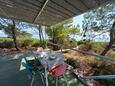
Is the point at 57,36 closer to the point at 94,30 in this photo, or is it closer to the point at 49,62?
the point at 94,30

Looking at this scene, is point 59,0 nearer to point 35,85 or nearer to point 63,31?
point 35,85

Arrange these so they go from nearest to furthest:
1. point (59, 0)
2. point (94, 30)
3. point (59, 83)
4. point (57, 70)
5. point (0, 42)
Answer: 1. point (57, 70)
2. point (59, 0)
3. point (59, 83)
4. point (94, 30)
5. point (0, 42)

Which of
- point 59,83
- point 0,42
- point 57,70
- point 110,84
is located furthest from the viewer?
point 0,42

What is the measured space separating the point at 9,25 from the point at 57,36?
3295mm

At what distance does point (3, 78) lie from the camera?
Result: 4.34 metres

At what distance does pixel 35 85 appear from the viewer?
3613mm

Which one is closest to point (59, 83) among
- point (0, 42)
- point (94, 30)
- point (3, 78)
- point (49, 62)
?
point (49, 62)

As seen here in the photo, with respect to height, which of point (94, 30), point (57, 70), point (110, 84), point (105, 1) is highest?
point (105, 1)

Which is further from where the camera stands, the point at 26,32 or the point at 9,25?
the point at 26,32

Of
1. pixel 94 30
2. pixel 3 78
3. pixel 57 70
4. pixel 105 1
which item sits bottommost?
pixel 3 78

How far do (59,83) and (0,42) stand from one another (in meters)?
10.1

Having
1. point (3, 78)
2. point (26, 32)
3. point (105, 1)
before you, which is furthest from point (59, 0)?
point (26, 32)

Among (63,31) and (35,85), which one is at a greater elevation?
(63,31)

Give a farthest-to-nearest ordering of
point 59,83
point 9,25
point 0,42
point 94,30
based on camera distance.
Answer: point 0,42 < point 9,25 < point 94,30 < point 59,83
